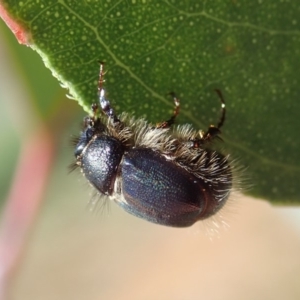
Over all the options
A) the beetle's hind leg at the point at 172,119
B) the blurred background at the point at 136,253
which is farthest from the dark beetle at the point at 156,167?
the blurred background at the point at 136,253

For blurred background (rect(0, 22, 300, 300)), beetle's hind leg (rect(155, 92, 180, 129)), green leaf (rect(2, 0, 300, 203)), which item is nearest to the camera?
green leaf (rect(2, 0, 300, 203))

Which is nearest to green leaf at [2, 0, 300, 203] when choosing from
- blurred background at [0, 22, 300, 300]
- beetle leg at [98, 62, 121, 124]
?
beetle leg at [98, 62, 121, 124]

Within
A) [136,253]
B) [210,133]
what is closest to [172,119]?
[210,133]

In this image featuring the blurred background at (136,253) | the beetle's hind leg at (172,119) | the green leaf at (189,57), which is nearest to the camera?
the green leaf at (189,57)

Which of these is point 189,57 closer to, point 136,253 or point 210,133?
point 210,133

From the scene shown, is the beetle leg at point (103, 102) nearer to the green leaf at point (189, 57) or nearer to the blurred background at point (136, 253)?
the green leaf at point (189, 57)

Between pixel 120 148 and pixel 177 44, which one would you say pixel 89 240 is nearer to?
→ pixel 120 148

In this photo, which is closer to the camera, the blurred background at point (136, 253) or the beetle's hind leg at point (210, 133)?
the beetle's hind leg at point (210, 133)

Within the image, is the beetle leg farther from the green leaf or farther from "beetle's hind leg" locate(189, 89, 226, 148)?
"beetle's hind leg" locate(189, 89, 226, 148)
